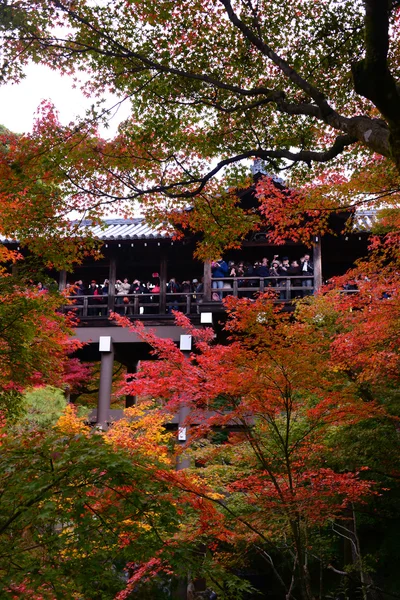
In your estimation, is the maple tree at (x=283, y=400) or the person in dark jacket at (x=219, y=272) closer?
the maple tree at (x=283, y=400)

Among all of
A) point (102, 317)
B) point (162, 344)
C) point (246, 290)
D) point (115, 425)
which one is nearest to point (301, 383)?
point (162, 344)

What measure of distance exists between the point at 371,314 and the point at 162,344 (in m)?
3.23

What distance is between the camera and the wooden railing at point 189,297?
16.7 meters

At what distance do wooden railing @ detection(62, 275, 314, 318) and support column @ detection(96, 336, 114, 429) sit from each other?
0.92m

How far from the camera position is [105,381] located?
17641mm

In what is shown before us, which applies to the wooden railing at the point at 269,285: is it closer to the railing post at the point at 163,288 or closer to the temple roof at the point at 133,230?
the railing post at the point at 163,288

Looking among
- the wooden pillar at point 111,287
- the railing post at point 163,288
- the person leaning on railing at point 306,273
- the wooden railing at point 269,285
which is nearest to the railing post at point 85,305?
the wooden pillar at point 111,287

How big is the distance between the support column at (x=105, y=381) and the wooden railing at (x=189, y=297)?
0.92m

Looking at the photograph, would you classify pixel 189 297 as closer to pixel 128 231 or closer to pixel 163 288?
pixel 163 288

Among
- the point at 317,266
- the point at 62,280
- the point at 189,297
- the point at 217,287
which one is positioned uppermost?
the point at 317,266

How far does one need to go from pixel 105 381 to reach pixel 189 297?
3545 mm

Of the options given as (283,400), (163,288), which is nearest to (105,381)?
(163,288)

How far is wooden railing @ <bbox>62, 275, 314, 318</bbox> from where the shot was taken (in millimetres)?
16656

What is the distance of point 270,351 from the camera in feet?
23.2
